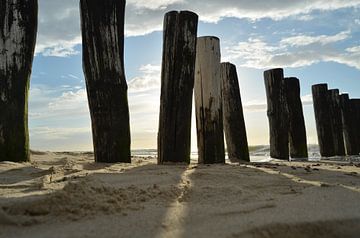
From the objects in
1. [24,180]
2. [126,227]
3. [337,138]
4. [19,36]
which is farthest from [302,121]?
[126,227]

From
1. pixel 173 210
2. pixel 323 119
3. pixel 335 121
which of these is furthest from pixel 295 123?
pixel 173 210

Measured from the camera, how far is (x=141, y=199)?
237cm

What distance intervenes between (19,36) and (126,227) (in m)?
3.54

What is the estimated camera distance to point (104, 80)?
4.83 m

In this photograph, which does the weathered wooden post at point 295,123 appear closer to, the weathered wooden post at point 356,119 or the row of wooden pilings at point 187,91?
the weathered wooden post at point 356,119

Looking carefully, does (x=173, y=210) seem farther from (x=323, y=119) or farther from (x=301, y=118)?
(x=323, y=119)

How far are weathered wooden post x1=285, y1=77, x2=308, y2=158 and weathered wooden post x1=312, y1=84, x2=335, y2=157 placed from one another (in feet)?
4.14

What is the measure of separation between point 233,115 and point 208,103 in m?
1.44

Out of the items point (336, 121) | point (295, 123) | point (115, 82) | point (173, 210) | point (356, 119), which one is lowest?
point (173, 210)

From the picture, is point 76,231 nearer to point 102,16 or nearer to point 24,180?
point 24,180

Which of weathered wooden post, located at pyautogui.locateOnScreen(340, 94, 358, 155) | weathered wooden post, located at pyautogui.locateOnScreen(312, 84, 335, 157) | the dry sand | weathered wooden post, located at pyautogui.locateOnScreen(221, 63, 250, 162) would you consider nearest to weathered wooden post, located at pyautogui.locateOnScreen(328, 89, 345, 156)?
weathered wooden post, located at pyautogui.locateOnScreen(312, 84, 335, 157)

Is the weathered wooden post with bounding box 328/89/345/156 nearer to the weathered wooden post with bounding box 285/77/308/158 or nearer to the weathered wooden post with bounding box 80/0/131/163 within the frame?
the weathered wooden post with bounding box 285/77/308/158

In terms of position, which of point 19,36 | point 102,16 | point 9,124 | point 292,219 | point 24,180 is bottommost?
point 292,219

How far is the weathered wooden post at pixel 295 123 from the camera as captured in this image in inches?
354
